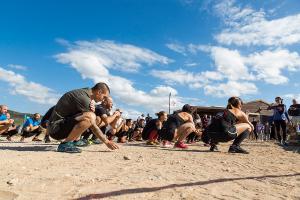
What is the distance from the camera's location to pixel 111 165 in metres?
4.91

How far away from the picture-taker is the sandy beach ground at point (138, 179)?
10.9 ft

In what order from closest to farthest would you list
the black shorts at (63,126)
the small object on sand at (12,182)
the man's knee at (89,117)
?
the small object on sand at (12,182)
the man's knee at (89,117)
the black shorts at (63,126)

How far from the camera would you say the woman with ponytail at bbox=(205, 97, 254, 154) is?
24.7ft

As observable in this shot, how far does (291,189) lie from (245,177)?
676 mm

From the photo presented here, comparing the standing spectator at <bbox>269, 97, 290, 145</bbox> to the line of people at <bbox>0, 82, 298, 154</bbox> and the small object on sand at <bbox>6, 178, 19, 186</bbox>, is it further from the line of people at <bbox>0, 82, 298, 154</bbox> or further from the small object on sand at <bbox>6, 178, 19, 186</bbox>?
the small object on sand at <bbox>6, 178, 19, 186</bbox>

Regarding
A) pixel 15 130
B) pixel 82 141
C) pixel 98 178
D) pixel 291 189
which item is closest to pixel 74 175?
pixel 98 178

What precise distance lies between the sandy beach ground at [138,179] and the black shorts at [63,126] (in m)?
0.82

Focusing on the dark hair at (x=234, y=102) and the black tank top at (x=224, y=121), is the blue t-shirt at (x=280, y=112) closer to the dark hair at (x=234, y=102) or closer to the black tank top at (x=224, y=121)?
the dark hair at (x=234, y=102)

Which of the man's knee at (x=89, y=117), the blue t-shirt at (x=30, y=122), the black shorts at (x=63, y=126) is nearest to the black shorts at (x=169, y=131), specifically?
the man's knee at (x=89, y=117)

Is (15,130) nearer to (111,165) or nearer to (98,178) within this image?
(111,165)

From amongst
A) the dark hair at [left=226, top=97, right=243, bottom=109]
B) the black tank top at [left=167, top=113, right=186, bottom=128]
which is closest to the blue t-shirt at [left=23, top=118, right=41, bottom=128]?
the black tank top at [left=167, top=113, right=186, bottom=128]

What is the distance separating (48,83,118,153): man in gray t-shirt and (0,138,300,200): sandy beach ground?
0.75 meters

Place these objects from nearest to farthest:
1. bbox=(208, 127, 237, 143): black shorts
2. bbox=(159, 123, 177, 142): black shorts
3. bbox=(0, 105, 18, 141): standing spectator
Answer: bbox=(208, 127, 237, 143): black shorts
bbox=(159, 123, 177, 142): black shorts
bbox=(0, 105, 18, 141): standing spectator

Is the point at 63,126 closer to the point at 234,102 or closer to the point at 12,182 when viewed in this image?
the point at 12,182
